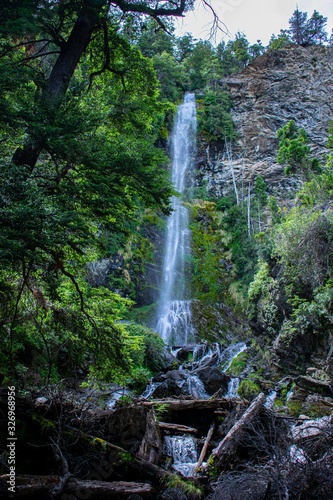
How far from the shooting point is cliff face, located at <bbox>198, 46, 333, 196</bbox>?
2930cm

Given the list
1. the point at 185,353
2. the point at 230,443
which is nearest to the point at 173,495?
the point at 230,443

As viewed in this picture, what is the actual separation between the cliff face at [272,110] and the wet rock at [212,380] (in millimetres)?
20165

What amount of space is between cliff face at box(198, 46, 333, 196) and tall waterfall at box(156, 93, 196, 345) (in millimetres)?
2067

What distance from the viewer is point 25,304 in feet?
15.5

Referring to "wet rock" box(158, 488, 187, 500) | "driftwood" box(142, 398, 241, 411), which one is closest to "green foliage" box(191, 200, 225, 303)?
"driftwood" box(142, 398, 241, 411)

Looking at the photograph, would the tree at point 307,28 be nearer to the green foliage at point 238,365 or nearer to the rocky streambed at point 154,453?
the green foliage at point 238,365

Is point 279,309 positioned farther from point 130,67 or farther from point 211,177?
point 211,177

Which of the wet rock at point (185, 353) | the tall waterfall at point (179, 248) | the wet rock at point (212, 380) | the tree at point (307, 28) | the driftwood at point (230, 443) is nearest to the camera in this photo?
the driftwood at point (230, 443)

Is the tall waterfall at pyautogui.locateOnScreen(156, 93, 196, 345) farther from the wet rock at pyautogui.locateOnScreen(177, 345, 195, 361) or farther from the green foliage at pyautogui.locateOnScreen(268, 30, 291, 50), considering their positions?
the green foliage at pyautogui.locateOnScreen(268, 30, 291, 50)

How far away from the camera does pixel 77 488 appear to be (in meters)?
3.23

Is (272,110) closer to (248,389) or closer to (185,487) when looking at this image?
(248,389)

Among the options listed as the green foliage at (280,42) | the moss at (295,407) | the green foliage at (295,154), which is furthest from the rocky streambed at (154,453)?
the green foliage at (280,42)

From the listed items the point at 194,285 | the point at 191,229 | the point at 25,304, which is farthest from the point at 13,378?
the point at 191,229

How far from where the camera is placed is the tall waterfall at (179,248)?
63.0ft
